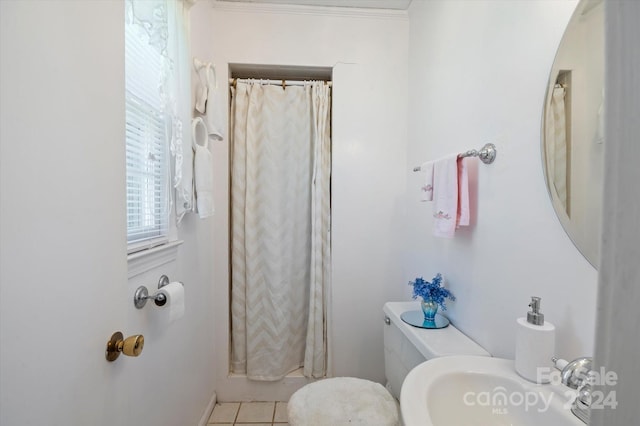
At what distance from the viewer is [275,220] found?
1.82m

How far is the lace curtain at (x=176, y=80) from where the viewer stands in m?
0.93

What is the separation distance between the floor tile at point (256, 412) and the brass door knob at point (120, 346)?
136 cm

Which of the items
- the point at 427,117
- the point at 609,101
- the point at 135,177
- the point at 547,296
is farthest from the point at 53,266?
the point at 427,117

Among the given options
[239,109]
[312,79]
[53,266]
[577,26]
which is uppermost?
[312,79]

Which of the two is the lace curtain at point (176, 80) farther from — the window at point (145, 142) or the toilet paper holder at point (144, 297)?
the toilet paper holder at point (144, 297)

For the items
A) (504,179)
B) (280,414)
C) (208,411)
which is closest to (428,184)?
(504,179)

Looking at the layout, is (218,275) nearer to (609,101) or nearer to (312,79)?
(312,79)

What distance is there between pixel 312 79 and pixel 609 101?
2.03 m

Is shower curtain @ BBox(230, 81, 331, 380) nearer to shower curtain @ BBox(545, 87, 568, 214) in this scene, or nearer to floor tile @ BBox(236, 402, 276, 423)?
floor tile @ BBox(236, 402, 276, 423)

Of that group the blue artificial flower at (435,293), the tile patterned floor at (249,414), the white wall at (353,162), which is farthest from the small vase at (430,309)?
the tile patterned floor at (249,414)

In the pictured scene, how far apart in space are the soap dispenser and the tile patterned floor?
4.81 feet

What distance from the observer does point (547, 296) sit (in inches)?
31.0

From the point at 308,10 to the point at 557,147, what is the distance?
5.41 ft

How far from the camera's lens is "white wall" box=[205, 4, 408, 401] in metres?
1.73
